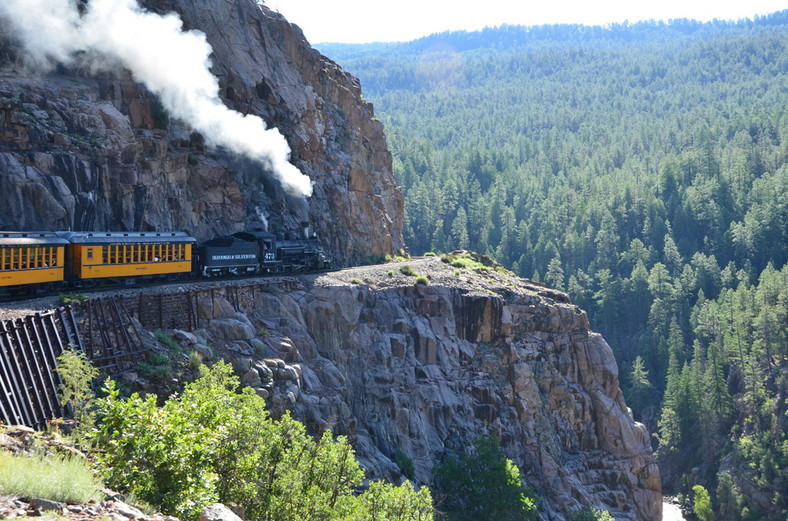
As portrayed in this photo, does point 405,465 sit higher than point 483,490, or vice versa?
point 405,465

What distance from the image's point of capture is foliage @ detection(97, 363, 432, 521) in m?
16.0

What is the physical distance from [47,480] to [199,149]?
37.7m

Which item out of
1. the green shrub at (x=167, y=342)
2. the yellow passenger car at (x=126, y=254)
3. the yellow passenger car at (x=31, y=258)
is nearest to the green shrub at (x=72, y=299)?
the yellow passenger car at (x=31, y=258)

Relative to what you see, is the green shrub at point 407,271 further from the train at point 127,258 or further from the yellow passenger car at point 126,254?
the yellow passenger car at point 126,254

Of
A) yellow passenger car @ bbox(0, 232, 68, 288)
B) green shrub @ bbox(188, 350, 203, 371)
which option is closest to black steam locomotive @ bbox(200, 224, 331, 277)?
yellow passenger car @ bbox(0, 232, 68, 288)

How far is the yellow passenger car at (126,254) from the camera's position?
32469 millimetres

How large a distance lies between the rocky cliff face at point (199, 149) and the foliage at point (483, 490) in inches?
848

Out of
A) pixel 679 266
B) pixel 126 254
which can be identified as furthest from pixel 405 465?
pixel 679 266

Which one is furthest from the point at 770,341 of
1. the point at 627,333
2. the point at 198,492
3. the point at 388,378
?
the point at 198,492

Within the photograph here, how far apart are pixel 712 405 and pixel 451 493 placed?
5666 cm

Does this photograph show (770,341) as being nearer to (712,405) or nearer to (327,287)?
(712,405)

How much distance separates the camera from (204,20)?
168ft

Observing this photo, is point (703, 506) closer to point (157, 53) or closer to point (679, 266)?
point (157, 53)

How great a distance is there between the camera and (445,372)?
47.1 m
